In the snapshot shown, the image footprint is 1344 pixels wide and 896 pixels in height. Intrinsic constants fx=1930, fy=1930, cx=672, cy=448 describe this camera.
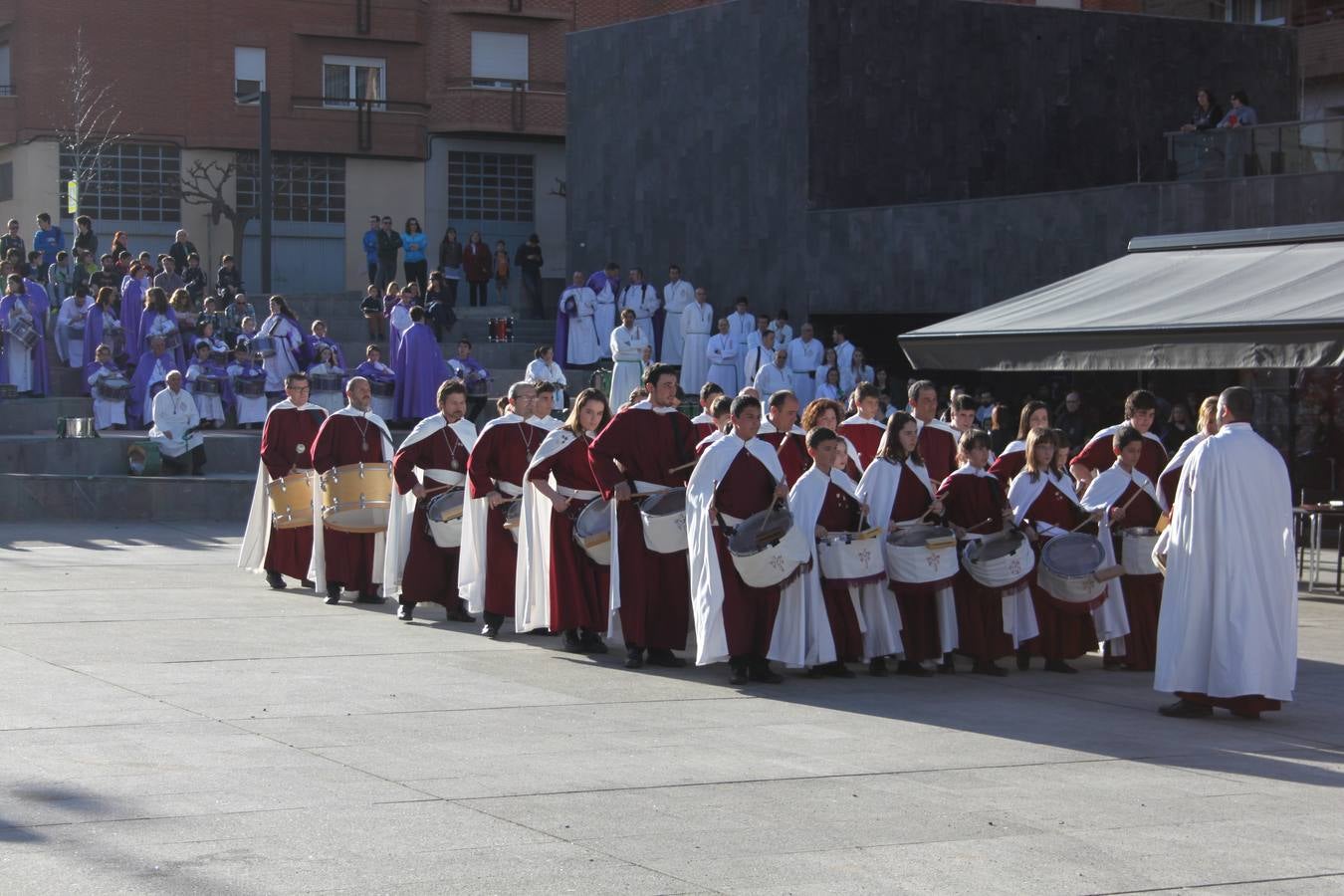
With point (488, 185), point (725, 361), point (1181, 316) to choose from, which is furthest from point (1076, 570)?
point (488, 185)

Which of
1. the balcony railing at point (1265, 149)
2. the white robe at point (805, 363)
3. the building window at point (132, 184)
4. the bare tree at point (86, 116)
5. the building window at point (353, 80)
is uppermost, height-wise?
the building window at point (353, 80)

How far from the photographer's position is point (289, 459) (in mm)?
16359

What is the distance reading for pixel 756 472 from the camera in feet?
38.3

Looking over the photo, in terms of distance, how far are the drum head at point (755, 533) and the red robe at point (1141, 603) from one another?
2574mm

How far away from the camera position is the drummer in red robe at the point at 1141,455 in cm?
1321

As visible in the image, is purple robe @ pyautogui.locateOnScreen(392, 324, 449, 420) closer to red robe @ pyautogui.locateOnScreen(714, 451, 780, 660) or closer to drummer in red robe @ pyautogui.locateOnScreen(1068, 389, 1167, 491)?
drummer in red robe @ pyautogui.locateOnScreen(1068, 389, 1167, 491)

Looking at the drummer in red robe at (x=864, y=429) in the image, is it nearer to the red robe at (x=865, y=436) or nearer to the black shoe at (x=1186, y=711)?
the red robe at (x=865, y=436)

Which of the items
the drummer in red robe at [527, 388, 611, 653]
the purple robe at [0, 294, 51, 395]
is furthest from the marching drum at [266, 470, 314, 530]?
the purple robe at [0, 294, 51, 395]

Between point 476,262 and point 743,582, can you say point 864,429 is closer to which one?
point 743,582

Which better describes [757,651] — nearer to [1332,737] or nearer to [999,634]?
[999,634]

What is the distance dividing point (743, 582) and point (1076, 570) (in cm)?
227

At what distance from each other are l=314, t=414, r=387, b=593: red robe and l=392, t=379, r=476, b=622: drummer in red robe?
2.51 feet

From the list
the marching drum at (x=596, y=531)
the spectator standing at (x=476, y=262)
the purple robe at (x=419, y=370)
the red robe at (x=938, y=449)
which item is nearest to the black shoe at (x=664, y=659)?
the marching drum at (x=596, y=531)

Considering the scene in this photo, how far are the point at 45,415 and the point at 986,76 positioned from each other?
1528 cm
